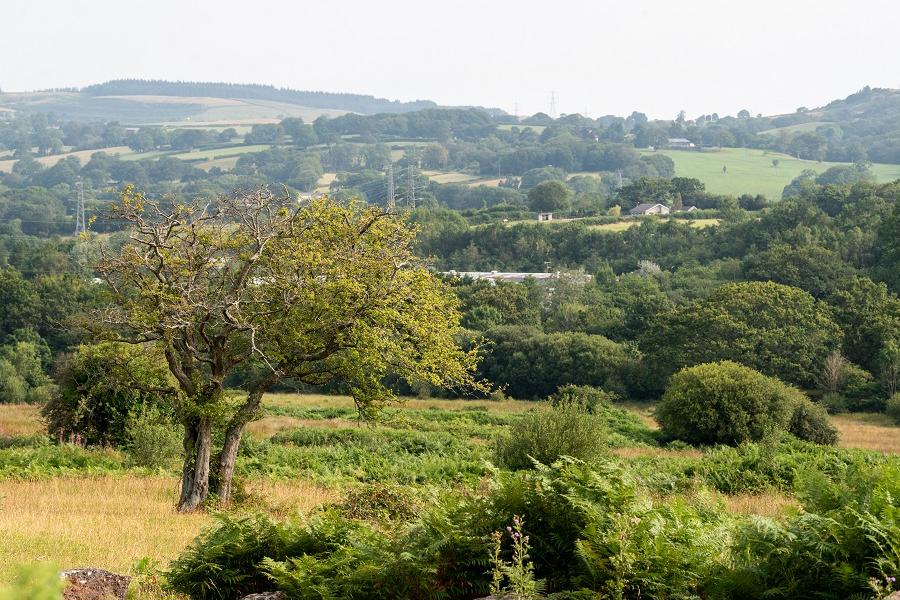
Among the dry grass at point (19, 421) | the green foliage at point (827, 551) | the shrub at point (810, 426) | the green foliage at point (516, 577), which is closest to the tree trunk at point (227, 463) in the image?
the green foliage at point (516, 577)

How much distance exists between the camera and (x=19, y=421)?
3647cm

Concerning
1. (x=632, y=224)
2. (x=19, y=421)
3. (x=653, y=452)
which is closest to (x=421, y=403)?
(x=19, y=421)

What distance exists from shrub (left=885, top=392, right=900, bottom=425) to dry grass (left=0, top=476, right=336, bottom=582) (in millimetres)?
37090

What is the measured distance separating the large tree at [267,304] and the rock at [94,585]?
22.6ft

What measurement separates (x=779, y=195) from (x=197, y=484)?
167 metres

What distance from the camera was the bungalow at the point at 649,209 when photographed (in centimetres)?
12391

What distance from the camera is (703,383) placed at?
1320 inches

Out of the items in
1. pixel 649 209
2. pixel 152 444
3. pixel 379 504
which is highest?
pixel 379 504

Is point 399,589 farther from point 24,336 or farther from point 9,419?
point 24,336

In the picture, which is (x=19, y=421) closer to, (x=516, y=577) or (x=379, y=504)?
(x=379, y=504)

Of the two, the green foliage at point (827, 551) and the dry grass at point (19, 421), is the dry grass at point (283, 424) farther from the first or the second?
the green foliage at point (827, 551)

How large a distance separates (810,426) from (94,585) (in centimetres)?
3138

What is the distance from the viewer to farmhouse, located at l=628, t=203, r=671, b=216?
124 m

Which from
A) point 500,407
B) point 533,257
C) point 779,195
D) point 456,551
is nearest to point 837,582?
point 456,551
